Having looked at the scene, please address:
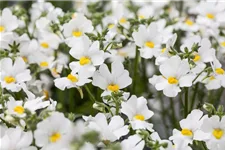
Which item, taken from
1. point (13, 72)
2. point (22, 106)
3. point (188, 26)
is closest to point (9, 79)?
point (13, 72)

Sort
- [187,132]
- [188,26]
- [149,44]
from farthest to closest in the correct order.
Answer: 1. [188,26]
2. [149,44]
3. [187,132]

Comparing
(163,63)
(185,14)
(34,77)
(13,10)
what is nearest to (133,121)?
(163,63)

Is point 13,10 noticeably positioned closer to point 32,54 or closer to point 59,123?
point 32,54

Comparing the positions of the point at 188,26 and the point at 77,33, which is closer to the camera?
the point at 77,33

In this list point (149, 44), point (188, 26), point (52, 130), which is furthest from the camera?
point (188, 26)

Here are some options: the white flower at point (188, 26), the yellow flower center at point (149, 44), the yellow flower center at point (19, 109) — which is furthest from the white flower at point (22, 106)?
the white flower at point (188, 26)

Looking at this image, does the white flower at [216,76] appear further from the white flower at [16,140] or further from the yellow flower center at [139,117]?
the white flower at [16,140]

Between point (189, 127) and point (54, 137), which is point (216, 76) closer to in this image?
point (189, 127)
